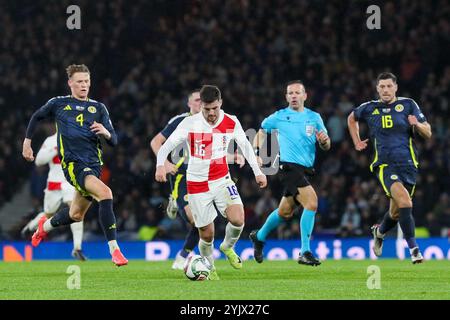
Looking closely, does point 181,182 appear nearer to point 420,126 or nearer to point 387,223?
point 387,223

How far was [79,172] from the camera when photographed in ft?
38.3

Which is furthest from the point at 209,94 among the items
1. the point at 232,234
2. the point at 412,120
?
the point at 412,120

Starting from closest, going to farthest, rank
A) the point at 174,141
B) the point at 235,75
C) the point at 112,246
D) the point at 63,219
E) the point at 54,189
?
the point at 174,141
the point at 112,246
the point at 63,219
the point at 54,189
the point at 235,75

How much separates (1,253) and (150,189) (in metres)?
3.60

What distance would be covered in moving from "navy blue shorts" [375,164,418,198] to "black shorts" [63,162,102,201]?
11.6ft

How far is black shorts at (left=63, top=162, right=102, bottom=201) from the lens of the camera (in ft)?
Answer: 38.2

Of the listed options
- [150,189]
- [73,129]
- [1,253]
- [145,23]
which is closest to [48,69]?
[145,23]

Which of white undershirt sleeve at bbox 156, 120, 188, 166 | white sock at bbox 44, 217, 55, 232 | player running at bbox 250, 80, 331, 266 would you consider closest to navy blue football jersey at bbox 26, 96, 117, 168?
white sock at bbox 44, 217, 55, 232

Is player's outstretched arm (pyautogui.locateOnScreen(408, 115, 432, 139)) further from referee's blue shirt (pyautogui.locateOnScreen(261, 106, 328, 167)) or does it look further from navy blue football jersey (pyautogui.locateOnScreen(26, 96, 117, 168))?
navy blue football jersey (pyautogui.locateOnScreen(26, 96, 117, 168))

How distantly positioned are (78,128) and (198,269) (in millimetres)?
2504

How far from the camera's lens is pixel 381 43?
2323cm

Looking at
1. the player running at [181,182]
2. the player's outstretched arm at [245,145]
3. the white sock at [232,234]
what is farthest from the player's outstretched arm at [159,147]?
the player's outstretched arm at [245,145]
